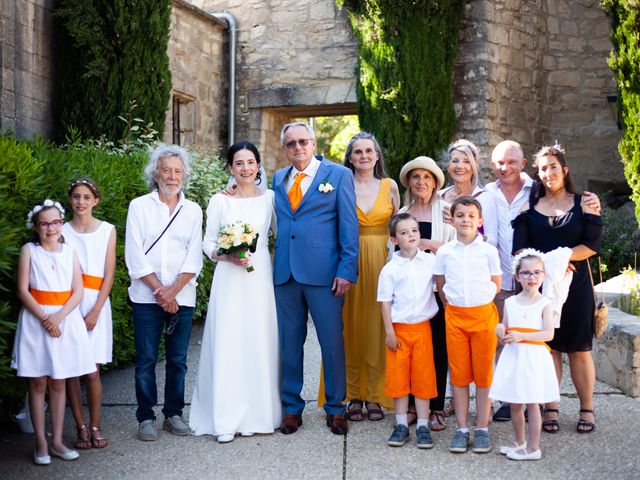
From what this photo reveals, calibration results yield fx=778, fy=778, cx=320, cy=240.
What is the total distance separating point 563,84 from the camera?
11.3 meters

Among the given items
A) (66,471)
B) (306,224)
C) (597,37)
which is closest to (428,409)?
(306,224)

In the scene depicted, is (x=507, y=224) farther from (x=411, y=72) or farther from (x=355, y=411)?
(x=411, y=72)

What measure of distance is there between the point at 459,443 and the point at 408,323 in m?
0.73

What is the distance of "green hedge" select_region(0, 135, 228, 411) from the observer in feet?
13.3

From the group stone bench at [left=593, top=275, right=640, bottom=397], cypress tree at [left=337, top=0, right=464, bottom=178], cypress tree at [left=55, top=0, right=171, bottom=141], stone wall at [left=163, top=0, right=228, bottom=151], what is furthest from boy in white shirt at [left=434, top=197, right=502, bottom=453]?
stone wall at [left=163, top=0, right=228, bottom=151]

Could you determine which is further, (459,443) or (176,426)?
(176,426)

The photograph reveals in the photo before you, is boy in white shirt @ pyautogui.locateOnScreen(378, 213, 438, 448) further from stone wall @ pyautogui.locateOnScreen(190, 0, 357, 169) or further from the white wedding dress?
stone wall @ pyautogui.locateOnScreen(190, 0, 357, 169)

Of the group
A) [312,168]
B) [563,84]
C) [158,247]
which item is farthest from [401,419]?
[563,84]

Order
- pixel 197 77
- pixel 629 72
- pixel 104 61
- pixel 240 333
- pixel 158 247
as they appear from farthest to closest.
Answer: pixel 197 77
pixel 104 61
pixel 629 72
pixel 240 333
pixel 158 247

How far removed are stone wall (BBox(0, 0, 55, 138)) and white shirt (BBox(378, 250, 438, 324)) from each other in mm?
4952

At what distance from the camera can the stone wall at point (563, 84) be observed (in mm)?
10664

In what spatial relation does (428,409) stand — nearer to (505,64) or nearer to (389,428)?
(389,428)

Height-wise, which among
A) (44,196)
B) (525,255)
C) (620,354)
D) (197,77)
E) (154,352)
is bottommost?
(620,354)

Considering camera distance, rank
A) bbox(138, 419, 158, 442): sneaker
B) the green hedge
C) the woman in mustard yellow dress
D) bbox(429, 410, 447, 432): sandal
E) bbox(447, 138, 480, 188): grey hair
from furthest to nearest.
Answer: the woman in mustard yellow dress, bbox(447, 138, 480, 188): grey hair, bbox(429, 410, 447, 432): sandal, bbox(138, 419, 158, 442): sneaker, the green hedge
